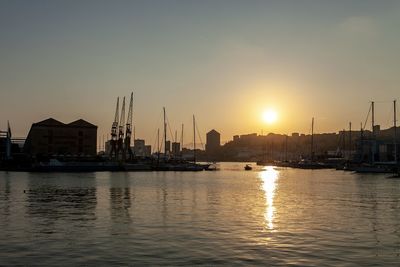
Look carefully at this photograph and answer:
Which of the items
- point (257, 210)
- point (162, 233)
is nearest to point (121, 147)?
point (257, 210)

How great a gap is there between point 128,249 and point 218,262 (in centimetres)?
523

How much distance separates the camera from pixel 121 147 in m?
183

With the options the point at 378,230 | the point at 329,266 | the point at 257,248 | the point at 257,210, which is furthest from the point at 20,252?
the point at 257,210

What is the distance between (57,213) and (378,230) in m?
24.1

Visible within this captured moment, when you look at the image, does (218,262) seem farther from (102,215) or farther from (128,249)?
(102,215)

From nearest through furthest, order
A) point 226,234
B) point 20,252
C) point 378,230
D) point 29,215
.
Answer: point 20,252, point 226,234, point 378,230, point 29,215

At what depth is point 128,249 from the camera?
2477 centimetres

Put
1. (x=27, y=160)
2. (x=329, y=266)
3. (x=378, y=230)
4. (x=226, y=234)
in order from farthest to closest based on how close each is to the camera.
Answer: (x=27, y=160), (x=378, y=230), (x=226, y=234), (x=329, y=266)

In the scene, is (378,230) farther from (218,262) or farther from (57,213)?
(57,213)

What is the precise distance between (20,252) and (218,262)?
31.5 feet

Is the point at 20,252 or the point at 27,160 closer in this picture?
the point at 20,252

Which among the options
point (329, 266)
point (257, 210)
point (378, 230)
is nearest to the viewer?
point (329, 266)

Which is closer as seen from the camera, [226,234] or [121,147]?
[226,234]

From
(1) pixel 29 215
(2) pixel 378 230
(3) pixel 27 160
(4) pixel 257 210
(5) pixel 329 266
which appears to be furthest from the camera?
(3) pixel 27 160
